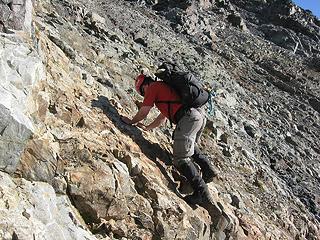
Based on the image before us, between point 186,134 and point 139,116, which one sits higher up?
point 186,134

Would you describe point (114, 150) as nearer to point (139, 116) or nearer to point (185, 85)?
point (139, 116)

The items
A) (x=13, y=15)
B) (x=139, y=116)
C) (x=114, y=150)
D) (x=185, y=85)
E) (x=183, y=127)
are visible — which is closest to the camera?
(x=13, y=15)

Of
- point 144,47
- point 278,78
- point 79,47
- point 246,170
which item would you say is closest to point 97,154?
point 79,47

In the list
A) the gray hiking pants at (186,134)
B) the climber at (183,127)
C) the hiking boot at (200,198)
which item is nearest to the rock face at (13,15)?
the climber at (183,127)

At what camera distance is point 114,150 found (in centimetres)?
731

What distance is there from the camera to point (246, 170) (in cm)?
1227

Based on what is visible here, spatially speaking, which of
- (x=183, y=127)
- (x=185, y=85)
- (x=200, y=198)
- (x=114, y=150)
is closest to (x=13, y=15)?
(x=114, y=150)

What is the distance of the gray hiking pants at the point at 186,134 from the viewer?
781 centimetres

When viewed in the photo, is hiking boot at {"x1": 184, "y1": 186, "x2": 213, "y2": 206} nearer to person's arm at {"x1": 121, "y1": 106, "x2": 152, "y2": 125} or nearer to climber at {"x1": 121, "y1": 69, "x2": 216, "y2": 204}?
climber at {"x1": 121, "y1": 69, "x2": 216, "y2": 204}

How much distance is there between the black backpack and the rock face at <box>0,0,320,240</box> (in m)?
1.13

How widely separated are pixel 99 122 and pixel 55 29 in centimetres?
430

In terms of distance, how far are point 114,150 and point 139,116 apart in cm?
108

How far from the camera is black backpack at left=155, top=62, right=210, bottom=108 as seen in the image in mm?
7676

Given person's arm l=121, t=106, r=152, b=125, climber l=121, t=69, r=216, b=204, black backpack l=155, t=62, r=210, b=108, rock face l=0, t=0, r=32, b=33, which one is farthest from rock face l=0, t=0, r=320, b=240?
black backpack l=155, t=62, r=210, b=108
